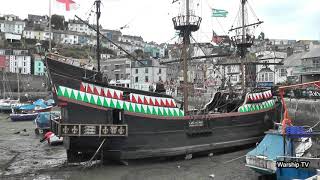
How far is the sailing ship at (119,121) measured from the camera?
653 inches

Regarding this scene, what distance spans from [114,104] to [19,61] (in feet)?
305

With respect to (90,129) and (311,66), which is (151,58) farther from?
(90,129)

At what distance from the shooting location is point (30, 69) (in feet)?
348

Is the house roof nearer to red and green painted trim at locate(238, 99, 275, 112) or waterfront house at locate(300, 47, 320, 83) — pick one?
waterfront house at locate(300, 47, 320, 83)

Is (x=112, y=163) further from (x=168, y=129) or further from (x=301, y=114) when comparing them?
(x=301, y=114)

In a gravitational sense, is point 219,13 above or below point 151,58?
below

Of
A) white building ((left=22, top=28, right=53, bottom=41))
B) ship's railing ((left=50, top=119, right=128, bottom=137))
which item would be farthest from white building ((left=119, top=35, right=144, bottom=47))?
ship's railing ((left=50, top=119, right=128, bottom=137))

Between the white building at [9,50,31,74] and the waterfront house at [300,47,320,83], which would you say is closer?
the waterfront house at [300,47,320,83]

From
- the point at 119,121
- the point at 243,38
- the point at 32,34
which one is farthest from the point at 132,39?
the point at 119,121

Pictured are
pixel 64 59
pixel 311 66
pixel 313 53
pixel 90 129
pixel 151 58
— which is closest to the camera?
pixel 90 129

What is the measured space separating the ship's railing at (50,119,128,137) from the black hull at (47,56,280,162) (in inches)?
18.5

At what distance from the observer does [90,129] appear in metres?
16.4

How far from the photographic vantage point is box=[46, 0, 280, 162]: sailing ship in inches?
653

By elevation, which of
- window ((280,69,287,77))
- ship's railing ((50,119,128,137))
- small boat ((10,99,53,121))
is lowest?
small boat ((10,99,53,121))
